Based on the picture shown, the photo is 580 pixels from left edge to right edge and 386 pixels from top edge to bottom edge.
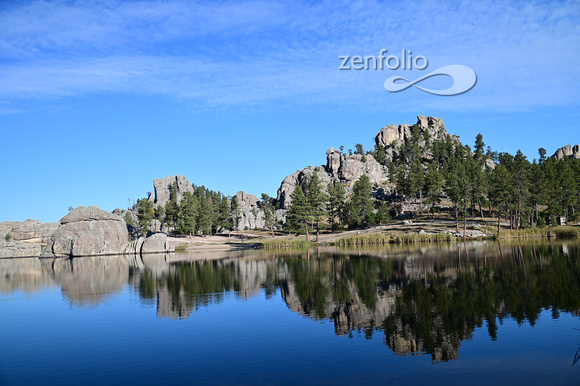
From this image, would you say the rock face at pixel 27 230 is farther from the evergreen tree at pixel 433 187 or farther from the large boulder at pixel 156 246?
the evergreen tree at pixel 433 187

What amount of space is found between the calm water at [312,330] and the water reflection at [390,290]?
0.45 ft

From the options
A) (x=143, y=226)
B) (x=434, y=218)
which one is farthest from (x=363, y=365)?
(x=143, y=226)

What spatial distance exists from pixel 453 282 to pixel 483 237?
69.0 m

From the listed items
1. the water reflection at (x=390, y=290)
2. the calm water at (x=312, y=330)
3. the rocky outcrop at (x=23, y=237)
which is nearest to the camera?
the calm water at (x=312, y=330)

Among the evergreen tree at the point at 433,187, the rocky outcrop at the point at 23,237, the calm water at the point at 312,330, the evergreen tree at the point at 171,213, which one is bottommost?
the calm water at the point at 312,330

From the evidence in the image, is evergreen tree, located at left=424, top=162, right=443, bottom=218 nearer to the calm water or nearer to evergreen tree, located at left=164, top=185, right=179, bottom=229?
evergreen tree, located at left=164, top=185, right=179, bottom=229

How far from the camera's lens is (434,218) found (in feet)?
421

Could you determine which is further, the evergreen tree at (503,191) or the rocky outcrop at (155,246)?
the rocky outcrop at (155,246)

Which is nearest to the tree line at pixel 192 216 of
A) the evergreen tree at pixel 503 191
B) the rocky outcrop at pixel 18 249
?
the rocky outcrop at pixel 18 249

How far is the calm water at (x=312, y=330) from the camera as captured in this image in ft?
61.6

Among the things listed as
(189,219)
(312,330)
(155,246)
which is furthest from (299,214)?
(312,330)

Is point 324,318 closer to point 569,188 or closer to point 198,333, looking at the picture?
point 198,333

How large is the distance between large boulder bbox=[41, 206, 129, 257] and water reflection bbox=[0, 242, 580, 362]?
47174 millimetres

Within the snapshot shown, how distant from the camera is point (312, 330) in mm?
26172
